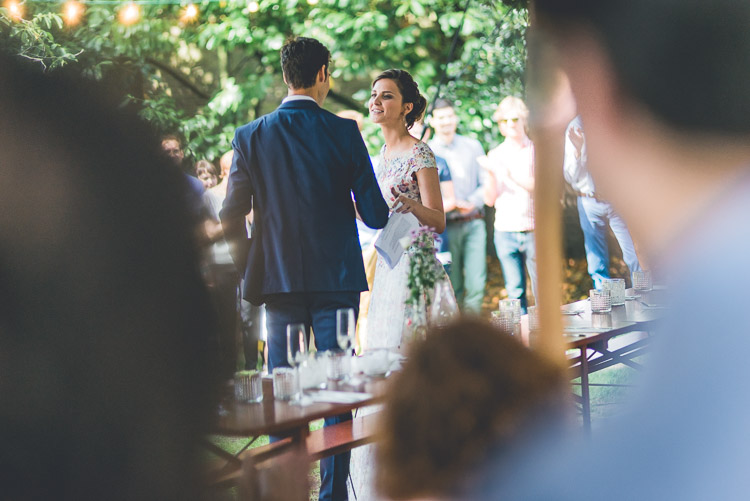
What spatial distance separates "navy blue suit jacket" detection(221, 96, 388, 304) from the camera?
2.73 metres

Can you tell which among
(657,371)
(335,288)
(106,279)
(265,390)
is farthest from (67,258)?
(335,288)

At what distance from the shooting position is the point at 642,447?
1.39 feet

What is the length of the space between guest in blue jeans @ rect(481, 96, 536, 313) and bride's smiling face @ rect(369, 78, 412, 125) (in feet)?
6.55

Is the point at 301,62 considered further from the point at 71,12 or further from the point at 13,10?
the point at 71,12

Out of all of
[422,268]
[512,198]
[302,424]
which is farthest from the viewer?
[512,198]

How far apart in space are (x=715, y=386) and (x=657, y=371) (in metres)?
0.03

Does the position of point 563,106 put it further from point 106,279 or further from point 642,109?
point 106,279

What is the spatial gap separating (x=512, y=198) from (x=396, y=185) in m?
2.17

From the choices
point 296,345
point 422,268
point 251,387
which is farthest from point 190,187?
point 422,268

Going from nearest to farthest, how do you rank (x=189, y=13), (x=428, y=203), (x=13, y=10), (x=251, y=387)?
(x=251, y=387) < (x=428, y=203) < (x=13, y=10) < (x=189, y=13)

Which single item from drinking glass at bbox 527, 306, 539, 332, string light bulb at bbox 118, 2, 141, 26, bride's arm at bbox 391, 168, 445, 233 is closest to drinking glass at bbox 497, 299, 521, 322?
drinking glass at bbox 527, 306, 539, 332

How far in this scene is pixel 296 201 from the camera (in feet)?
9.04

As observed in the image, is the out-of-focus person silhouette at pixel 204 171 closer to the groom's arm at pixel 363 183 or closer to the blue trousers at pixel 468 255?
the groom's arm at pixel 363 183

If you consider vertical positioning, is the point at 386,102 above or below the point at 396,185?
above
